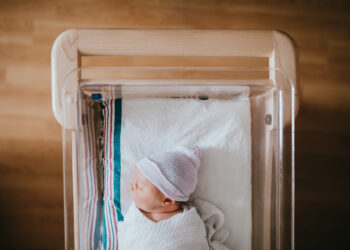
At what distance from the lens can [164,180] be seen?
0.72 metres

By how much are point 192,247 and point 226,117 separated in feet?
1.29

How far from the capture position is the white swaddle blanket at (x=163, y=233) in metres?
0.71

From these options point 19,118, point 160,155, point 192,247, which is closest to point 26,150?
point 19,118

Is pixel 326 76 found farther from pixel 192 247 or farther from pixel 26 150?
pixel 26 150

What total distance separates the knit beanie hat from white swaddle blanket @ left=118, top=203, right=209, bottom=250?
7 centimetres

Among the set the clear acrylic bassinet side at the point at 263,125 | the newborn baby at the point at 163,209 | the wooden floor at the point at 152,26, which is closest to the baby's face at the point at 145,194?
the newborn baby at the point at 163,209

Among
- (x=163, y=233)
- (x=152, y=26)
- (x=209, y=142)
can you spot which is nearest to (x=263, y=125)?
(x=209, y=142)

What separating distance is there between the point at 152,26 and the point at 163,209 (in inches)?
29.5

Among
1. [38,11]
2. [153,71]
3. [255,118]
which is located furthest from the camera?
[38,11]

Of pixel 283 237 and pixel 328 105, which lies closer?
pixel 283 237

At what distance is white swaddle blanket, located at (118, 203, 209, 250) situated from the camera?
2.33 feet

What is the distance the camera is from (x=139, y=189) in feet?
2.43

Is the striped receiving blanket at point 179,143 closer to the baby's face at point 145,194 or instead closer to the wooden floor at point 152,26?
the baby's face at point 145,194

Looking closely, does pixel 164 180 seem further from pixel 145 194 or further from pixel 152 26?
pixel 152 26
